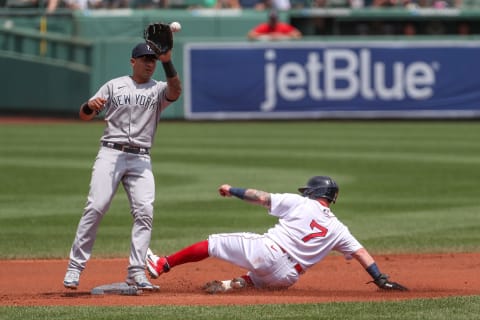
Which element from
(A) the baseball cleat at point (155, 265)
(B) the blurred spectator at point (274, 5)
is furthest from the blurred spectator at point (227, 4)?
(A) the baseball cleat at point (155, 265)

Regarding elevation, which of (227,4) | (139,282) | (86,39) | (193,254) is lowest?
(86,39)

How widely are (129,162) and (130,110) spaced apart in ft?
1.29

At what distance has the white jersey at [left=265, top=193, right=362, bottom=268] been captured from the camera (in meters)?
8.21

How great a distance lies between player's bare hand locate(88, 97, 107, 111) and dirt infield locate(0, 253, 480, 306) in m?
1.40

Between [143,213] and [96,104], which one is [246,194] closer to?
[143,213]

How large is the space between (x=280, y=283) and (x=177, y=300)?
3.05 feet

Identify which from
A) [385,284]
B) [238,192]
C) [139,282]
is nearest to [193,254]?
[139,282]

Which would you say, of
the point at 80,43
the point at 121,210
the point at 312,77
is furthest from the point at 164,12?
the point at 121,210

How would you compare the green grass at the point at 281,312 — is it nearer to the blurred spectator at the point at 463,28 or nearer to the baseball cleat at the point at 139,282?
the baseball cleat at the point at 139,282

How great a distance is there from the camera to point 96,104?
26.6 ft

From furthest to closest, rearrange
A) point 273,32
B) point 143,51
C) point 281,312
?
point 273,32
point 143,51
point 281,312

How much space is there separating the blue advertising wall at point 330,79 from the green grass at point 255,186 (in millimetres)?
495

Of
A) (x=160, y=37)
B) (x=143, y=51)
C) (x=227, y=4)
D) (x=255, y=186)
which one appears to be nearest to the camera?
(x=160, y=37)

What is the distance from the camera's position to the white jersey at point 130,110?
827 cm
